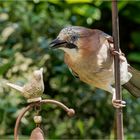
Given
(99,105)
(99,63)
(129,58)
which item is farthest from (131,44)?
(99,63)

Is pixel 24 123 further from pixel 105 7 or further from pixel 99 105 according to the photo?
pixel 105 7

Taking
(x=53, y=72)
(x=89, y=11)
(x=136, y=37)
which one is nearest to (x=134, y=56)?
(x=136, y=37)

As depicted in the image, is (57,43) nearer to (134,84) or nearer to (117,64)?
(117,64)

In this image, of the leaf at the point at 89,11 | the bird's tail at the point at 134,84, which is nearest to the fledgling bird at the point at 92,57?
the bird's tail at the point at 134,84

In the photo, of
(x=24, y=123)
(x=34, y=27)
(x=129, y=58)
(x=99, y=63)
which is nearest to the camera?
(x=99, y=63)

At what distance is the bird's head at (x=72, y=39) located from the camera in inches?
74.3

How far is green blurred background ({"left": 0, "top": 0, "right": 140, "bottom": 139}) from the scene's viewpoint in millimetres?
3752

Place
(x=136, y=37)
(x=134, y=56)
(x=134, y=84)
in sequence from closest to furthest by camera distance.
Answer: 1. (x=134, y=84)
2. (x=134, y=56)
3. (x=136, y=37)

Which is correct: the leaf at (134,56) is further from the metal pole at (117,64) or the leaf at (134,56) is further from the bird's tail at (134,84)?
the metal pole at (117,64)

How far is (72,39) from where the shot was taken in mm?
1941

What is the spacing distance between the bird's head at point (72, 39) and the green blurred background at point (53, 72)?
1670 millimetres

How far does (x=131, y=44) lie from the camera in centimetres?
479

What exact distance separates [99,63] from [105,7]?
2.46 metres

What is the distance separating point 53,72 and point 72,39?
210 cm
